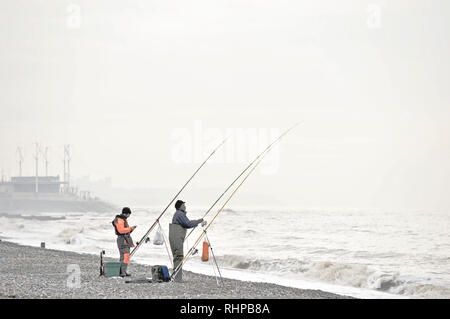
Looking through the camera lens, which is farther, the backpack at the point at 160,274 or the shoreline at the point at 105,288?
the backpack at the point at 160,274

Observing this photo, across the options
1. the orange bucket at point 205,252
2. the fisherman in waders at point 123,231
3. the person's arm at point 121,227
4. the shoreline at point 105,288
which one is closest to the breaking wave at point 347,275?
the shoreline at point 105,288

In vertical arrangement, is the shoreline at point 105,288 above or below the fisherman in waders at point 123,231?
below

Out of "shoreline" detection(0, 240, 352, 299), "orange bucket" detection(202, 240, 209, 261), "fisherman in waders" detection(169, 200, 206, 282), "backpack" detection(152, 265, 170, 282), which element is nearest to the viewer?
"shoreline" detection(0, 240, 352, 299)

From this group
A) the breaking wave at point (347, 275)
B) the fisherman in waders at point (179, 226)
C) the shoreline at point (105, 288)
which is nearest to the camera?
the shoreline at point (105, 288)

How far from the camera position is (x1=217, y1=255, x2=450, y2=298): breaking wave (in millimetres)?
17766

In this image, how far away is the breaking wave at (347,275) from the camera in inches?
699

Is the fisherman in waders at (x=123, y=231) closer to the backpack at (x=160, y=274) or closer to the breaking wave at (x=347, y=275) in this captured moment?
the backpack at (x=160, y=274)

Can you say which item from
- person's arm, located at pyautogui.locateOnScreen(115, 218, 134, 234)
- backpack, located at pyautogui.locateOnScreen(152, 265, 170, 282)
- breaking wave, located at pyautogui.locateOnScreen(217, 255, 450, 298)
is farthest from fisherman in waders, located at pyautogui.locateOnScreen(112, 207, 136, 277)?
breaking wave, located at pyautogui.locateOnScreen(217, 255, 450, 298)

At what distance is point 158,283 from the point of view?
41.2 feet

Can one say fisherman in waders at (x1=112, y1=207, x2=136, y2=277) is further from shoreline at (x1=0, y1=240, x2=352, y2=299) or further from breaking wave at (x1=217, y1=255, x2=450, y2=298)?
breaking wave at (x1=217, y1=255, x2=450, y2=298)

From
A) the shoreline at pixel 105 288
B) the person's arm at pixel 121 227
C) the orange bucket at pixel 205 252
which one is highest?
the person's arm at pixel 121 227

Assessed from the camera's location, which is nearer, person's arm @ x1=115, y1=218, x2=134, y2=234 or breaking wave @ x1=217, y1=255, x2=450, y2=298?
person's arm @ x1=115, y1=218, x2=134, y2=234

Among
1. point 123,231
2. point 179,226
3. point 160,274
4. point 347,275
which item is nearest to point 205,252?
point 179,226
